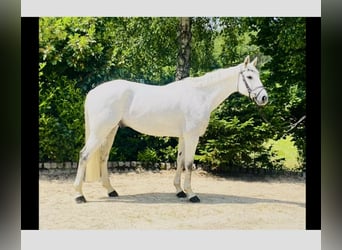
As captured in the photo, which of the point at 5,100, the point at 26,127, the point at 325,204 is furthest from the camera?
the point at 26,127

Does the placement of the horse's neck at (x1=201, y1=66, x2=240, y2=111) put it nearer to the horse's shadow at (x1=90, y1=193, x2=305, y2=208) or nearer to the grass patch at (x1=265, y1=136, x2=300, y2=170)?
the grass patch at (x1=265, y1=136, x2=300, y2=170)

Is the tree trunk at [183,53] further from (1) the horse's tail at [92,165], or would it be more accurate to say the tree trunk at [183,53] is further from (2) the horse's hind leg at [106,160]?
(1) the horse's tail at [92,165]

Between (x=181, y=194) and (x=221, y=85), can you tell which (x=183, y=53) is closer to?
(x=221, y=85)

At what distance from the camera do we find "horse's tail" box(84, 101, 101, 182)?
6613mm

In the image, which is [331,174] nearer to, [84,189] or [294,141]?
[294,141]

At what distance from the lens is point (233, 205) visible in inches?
263

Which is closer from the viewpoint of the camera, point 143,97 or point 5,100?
point 5,100

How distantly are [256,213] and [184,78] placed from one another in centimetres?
190

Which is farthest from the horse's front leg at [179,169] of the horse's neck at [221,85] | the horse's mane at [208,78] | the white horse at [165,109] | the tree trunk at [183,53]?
the tree trunk at [183,53]

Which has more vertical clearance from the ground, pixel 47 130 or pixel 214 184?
pixel 47 130

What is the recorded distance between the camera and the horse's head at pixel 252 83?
672cm

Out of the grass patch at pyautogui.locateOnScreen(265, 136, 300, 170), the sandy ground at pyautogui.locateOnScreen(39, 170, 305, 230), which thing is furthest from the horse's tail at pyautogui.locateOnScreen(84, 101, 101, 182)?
the grass patch at pyautogui.locateOnScreen(265, 136, 300, 170)

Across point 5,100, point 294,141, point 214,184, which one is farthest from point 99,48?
point 294,141

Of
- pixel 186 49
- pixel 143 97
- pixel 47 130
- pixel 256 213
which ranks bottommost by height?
pixel 256 213
